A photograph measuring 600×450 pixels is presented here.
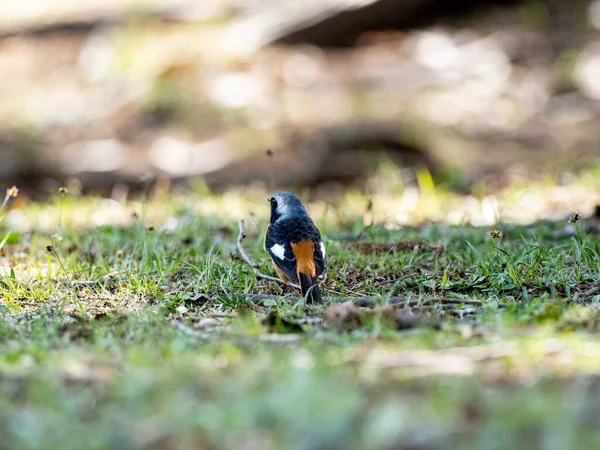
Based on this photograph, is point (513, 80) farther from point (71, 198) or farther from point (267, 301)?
point (267, 301)

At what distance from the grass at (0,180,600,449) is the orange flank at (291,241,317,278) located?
0.25 m

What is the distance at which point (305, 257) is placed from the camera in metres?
5.07

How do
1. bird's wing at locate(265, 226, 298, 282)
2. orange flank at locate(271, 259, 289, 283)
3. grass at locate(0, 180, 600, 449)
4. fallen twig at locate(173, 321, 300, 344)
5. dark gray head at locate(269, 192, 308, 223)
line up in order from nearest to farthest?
grass at locate(0, 180, 600, 449), fallen twig at locate(173, 321, 300, 344), bird's wing at locate(265, 226, 298, 282), orange flank at locate(271, 259, 289, 283), dark gray head at locate(269, 192, 308, 223)

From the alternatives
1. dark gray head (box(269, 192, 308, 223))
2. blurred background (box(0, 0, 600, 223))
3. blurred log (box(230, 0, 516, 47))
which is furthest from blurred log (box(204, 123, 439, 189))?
dark gray head (box(269, 192, 308, 223))

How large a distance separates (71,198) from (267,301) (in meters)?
4.72

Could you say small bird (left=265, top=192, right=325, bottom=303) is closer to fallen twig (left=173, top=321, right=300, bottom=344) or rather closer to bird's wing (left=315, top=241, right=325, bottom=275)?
bird's wing (left=315, top=241, right=325, bottom=275)

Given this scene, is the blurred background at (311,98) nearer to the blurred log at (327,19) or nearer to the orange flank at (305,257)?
the blurred log at (327,19)

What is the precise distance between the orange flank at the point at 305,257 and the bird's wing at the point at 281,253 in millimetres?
35

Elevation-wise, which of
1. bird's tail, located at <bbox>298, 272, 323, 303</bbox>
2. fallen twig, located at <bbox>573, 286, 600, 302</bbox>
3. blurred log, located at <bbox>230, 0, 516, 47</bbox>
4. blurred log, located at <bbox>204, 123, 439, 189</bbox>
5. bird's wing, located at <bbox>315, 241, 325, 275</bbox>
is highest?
blurred log, located at <bbox>230, 0, 516, 47</bbox>

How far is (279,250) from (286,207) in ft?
2.38

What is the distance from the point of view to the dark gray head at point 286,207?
5.80 metres

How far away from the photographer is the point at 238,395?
9.31 feet

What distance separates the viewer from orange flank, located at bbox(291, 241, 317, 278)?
4.93 meters

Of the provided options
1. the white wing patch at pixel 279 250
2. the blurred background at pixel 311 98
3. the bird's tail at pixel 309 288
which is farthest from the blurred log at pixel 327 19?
the bird's tail at pixel 309 288
